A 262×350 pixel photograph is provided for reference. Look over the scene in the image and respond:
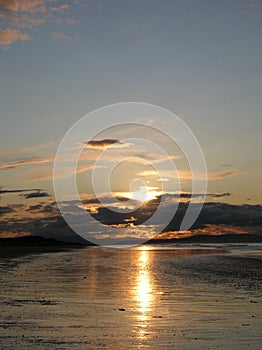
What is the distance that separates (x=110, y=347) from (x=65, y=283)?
1939 centimetres

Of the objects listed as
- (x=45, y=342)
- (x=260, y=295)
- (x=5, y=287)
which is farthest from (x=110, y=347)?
(x=5, y=287)

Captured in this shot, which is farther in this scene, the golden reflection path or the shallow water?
the golden reflection path

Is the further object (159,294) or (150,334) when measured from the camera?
(159,294)

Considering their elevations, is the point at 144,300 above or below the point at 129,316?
below

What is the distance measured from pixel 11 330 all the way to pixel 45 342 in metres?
2.38

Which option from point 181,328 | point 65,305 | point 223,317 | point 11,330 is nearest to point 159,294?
point 65,305

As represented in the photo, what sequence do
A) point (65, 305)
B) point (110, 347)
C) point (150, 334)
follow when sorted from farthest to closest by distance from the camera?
point (65, 305) → point (150, 334) → point (110, 347)

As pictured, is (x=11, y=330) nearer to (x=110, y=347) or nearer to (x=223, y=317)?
(x=110, y=347)

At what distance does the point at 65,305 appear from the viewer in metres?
23.7

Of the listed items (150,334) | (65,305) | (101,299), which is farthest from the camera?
(101,299)

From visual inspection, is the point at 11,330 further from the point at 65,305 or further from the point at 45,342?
the point at 65,305

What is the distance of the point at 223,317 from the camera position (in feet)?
67.2

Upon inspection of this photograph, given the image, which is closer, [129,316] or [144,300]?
[129,316]

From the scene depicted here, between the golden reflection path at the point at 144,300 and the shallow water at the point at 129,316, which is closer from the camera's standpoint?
the shallow water at the point at 129,316
